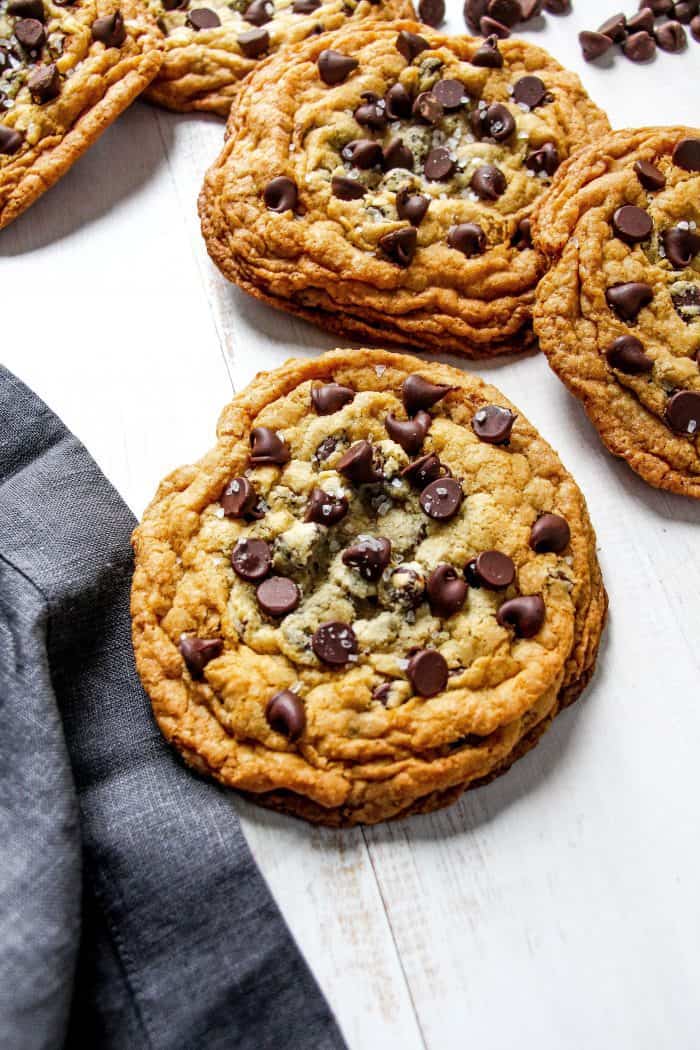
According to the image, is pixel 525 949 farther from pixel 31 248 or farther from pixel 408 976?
pixel 31 248

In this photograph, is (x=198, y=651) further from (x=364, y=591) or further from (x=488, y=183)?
(x=488, y=183)

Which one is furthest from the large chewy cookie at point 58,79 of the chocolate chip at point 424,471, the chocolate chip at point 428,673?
the chocolate chip at point 428,673

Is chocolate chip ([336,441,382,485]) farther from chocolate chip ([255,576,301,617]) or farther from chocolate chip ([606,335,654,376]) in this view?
chocolate chip ([606,335,654,376])

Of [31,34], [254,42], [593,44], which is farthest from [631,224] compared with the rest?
[31,34]

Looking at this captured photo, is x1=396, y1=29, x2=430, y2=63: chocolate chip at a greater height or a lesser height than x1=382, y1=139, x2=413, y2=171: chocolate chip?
greater

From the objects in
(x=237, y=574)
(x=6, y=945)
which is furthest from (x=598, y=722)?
(x=6, y=945)

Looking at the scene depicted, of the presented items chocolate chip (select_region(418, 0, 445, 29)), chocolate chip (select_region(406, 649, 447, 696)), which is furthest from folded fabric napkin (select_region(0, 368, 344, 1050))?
chocolate chip (select_region(418, 0, 445, 29))
